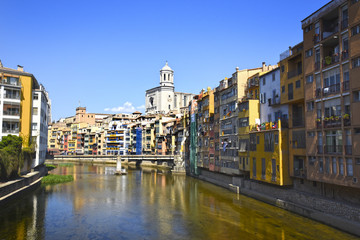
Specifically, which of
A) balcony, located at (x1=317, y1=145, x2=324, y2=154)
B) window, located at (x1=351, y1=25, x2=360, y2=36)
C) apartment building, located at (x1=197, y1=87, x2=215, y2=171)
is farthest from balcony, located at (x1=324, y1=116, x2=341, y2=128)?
apartment building, located at (x1=197, y1=87, x2=215, y2=171)

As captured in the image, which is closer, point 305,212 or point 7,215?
point 305,212

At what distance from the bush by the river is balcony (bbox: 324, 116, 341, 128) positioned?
4642cm

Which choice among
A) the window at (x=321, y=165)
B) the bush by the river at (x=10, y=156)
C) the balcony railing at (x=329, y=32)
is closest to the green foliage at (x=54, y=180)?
the bush by the river at (x=10, y=156)

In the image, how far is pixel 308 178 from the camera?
37781 mm

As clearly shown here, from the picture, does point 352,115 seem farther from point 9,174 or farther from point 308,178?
point 9,174

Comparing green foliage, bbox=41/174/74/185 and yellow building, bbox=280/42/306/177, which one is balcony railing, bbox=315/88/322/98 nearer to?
yellow building, bbox=280/42/306/177

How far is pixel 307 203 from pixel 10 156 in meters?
45.2

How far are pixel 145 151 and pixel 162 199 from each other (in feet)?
299

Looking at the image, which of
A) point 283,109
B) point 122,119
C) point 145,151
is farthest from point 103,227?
point 122,119

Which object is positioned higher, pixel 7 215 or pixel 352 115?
pixel 352 115

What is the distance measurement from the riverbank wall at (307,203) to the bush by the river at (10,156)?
37.2m

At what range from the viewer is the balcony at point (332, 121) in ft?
109

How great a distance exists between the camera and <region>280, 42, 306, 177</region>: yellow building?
40.1 m

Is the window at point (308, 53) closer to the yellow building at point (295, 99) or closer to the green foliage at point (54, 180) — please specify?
the yellow building at point (295, 99)
